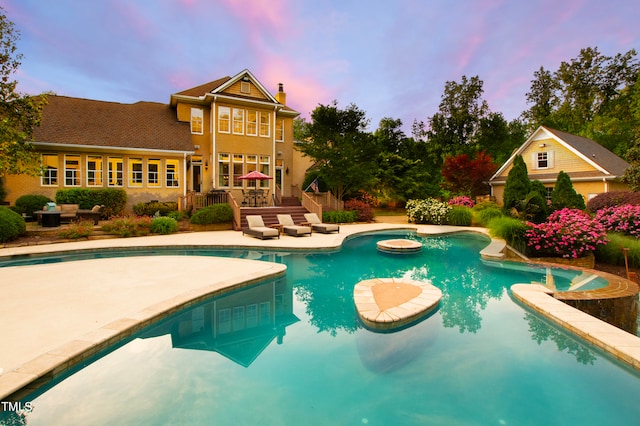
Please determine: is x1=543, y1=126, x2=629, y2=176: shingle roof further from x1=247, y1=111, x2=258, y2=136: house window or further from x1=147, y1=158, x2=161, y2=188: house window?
x1=147, y1=158, x2=161, y2=188: house window

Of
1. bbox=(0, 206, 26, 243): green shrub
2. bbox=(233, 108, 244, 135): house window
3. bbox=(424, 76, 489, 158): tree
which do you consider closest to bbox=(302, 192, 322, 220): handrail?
bbox=(233, 108, 244, 135): house window

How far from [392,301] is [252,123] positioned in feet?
58.0

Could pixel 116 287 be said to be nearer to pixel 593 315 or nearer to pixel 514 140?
pixel 593 315

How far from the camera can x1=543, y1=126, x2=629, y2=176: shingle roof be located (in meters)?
21.1

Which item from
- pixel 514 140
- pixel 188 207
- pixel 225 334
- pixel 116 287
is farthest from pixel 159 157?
pixel 514 140

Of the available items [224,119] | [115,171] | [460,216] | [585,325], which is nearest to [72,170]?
[115,171]

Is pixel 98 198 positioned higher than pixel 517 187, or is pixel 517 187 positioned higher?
pixel 517 187

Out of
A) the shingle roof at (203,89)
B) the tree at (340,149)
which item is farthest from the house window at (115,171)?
the tree at (340,149)

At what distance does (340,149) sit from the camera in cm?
2114

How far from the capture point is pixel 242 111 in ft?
67.9

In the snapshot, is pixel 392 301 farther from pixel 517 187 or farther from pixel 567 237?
pixel 517 187

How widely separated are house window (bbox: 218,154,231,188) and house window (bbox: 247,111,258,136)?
2.24 m

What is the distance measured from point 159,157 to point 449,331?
18.8 meters

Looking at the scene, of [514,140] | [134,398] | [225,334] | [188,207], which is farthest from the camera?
[514,140]
